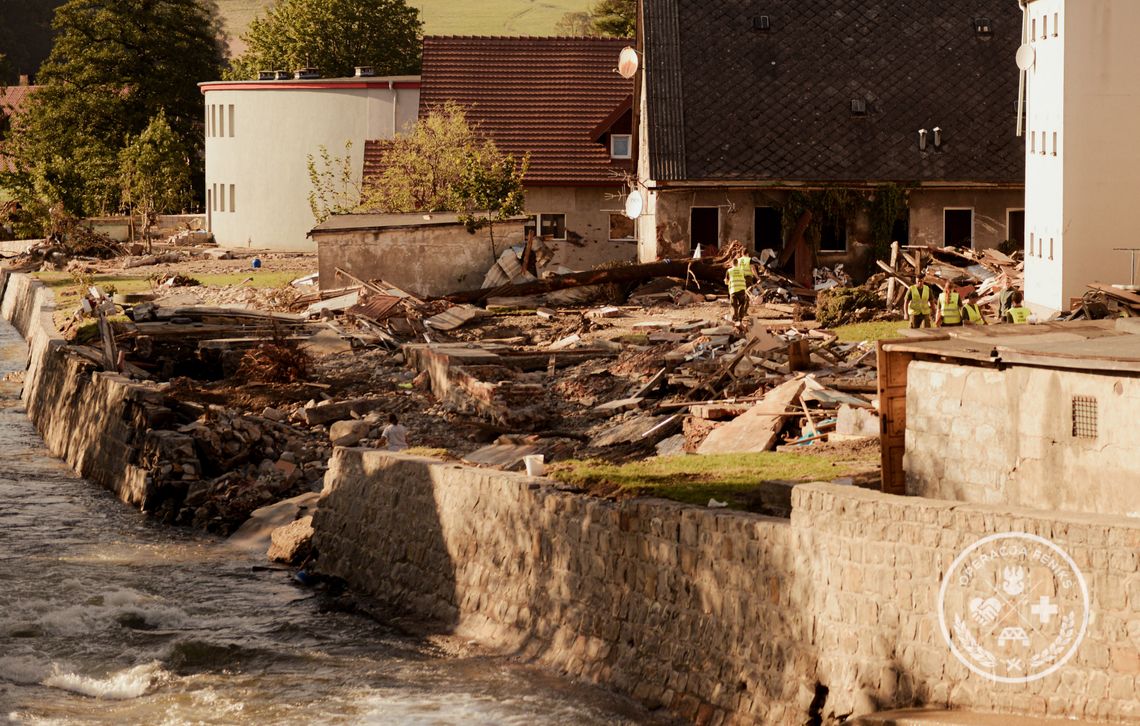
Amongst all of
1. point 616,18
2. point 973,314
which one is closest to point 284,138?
point 616,18

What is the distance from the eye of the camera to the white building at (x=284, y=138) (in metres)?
60.2

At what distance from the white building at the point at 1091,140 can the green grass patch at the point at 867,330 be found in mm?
2935

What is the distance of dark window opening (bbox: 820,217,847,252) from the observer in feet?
140

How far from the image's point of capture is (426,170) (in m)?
46.3

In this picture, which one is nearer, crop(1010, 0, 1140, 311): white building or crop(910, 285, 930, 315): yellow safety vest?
crop(910, 285, 930, 315): yellow safety vest

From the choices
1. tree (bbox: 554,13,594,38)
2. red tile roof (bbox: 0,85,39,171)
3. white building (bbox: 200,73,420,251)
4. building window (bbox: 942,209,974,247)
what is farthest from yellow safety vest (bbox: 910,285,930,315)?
tree (bbox: 554,13,594,38)

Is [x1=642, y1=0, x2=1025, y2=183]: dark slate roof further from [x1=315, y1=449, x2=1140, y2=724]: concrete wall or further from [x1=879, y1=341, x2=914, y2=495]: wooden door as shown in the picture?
[x1=879, y1=341, x2=914, y2=495]: wooden door

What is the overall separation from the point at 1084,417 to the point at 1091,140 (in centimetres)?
1683

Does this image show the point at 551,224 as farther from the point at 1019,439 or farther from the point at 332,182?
the point at 1019,439

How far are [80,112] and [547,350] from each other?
51.9 metres

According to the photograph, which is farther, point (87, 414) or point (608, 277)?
point (608, 277)

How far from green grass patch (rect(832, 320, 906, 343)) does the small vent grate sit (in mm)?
15234

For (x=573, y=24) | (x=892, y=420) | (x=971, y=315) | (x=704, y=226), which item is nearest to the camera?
(x=892, y=420)

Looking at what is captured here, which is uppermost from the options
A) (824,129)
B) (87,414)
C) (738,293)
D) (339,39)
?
(339,39)
